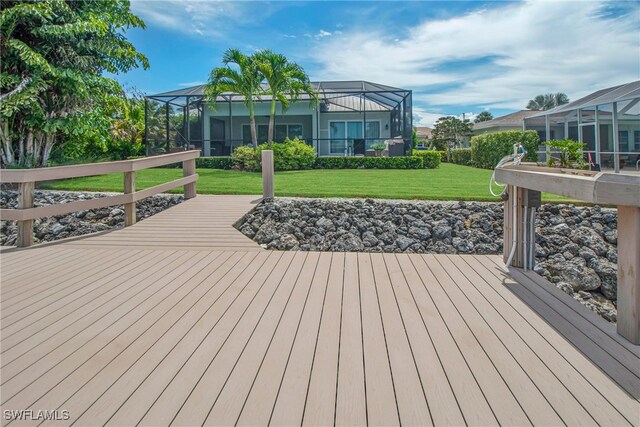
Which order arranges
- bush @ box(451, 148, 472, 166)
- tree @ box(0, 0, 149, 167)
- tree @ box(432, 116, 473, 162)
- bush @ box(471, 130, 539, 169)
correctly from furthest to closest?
tree @ box(432, 116, 473, 162), bush @ box(451, 148, 472, 166), bush @ box(471, 130, 539, 169), tree @ box(0, 0, 149, 167)

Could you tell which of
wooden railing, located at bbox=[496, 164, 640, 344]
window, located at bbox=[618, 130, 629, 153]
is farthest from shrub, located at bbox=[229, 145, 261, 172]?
window, located at bbox=[618, 130, 629, 153]

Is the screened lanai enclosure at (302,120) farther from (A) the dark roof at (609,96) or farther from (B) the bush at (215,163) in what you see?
(A) the dark roof at (609,96)

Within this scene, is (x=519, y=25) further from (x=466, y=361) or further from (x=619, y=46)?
(x=466, y=361)

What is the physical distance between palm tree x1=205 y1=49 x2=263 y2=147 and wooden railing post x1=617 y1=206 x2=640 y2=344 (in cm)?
1291

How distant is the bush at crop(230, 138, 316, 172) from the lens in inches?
517

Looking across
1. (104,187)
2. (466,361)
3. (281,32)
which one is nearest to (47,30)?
(104,187)

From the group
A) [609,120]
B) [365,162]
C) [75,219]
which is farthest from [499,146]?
[75,219]

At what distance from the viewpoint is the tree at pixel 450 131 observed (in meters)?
29.4

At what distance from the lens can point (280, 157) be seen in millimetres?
13367

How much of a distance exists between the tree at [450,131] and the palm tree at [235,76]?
60.3 feet

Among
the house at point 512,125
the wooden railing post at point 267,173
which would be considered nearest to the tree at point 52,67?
the wooden railing post at point 267,173

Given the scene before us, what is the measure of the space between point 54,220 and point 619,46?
14.2 m

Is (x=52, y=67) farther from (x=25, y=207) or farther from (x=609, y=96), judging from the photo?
(x=609, y=96)

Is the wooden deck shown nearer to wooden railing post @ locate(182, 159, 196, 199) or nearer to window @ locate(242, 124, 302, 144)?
wooden railing post @ locate(182, 159, 196, 199)
